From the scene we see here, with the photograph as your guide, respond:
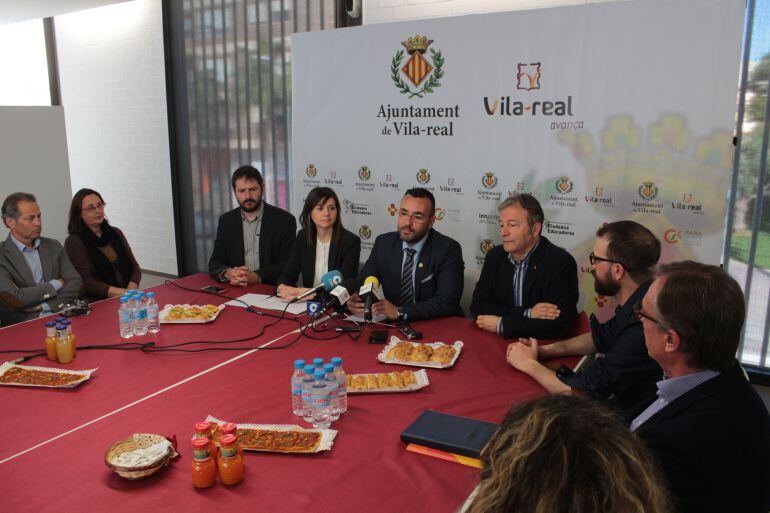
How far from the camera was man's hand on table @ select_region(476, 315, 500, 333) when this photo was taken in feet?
9.27

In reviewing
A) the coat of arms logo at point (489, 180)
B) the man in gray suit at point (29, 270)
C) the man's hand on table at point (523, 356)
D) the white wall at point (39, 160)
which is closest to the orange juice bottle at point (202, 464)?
the man's hand on table at point (523, 356)

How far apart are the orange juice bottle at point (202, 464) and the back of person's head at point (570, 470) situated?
0.97m

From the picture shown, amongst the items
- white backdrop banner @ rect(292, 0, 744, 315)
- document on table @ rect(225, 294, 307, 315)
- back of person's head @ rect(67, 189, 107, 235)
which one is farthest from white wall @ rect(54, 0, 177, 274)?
document on table @ rect(225, 294, 307, 315)

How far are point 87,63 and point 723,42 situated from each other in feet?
21.9

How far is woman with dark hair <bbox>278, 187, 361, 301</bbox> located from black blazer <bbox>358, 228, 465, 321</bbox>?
286mm

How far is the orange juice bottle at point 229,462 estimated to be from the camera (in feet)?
5.18

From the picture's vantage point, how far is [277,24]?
5488 millimetres

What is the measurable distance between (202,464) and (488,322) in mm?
1658

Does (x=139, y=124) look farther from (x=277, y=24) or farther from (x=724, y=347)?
(x=724, y=347)

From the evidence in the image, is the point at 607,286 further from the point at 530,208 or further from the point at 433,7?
the point at 433,7

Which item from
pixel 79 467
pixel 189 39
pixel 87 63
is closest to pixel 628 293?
pixel 79 467

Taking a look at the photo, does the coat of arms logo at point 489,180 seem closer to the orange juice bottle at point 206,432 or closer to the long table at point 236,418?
the long table at point 236,418

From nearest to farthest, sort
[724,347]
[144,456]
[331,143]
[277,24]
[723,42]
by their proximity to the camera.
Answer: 1. [724,347]
2. [144,456]
3. [723,42]
4. [331,143]
5. [277,24]

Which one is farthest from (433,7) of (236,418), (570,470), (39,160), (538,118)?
(570,470)
